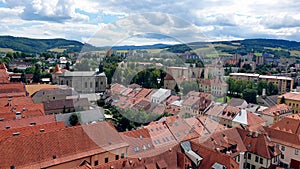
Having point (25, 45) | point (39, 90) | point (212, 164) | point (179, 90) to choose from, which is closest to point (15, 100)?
point (39, 90)

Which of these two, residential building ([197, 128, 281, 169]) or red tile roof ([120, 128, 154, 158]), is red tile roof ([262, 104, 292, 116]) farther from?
red tile roof ([120, 128, 154, 158])

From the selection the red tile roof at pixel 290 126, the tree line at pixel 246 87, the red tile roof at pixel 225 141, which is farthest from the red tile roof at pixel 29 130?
the tree line at pixel 246 87

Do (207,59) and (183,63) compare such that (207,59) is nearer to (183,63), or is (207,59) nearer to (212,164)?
(183,63)

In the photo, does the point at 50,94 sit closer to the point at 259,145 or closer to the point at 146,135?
the point at 259,145

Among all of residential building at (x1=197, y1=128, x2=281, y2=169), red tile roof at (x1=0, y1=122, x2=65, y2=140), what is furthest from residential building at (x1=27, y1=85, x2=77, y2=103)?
residential building at (x1=197, y1=128, x2=281, y2=169)

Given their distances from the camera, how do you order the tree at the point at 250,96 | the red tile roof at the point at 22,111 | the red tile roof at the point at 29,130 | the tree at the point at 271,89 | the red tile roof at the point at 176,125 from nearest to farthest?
the red tile roof at the point at 176,125
the red tile roof at the point at 29,130
the red tile roof at the point at 22,111
the tree at the point at 250,96
the tree at the point at 271,89

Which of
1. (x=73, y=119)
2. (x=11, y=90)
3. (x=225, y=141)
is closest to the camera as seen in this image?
(x=225, y=141)

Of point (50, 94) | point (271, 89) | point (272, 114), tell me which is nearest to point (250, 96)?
point (271, 89)

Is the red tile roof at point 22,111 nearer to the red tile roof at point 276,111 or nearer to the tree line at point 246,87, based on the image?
the red tile roof at point 276,111

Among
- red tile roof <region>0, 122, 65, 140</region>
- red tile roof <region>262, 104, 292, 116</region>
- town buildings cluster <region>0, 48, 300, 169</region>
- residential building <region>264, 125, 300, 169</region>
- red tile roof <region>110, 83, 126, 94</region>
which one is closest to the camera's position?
red tile roof <region>110, 83, 126, 94</region>
